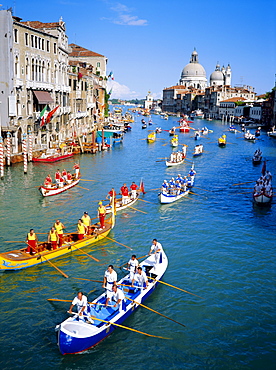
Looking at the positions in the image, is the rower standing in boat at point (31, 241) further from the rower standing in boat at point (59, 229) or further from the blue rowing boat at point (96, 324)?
the blue rowing boat at point (96, 324)

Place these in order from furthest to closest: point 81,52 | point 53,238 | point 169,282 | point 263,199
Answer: point 81,52
point 263,199
point 53,238
point 169,282

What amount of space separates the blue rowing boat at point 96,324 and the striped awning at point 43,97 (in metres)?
32.3

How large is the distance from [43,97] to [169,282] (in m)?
33.1

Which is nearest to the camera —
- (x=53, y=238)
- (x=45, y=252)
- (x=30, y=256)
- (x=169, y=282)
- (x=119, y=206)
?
(x=169, y=282)

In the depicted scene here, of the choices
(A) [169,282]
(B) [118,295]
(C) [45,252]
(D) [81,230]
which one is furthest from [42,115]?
(B) [118,295]

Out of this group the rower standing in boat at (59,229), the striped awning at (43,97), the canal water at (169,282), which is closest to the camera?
the canal water at (169,282)

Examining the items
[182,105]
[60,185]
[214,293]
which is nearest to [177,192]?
[60,185]

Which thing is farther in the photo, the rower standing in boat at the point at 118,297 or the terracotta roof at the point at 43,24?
the terracotta roof at the point at 43,24

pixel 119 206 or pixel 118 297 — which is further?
pixel 119 206

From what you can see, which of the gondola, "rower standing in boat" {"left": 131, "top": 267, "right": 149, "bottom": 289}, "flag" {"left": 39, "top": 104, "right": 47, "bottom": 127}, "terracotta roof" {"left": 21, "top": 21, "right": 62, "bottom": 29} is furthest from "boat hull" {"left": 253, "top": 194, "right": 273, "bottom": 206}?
"terracotta roof" {"left": 21, "top": 21, "right": 62, "bottom": 29}

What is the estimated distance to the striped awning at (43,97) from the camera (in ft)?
142

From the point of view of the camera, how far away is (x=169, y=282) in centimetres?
1700

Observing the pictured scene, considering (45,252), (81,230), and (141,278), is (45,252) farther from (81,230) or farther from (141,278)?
(141,278)

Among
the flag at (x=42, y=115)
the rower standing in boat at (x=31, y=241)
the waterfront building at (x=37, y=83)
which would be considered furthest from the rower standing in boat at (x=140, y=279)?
the flag at (x=42, y=115)
